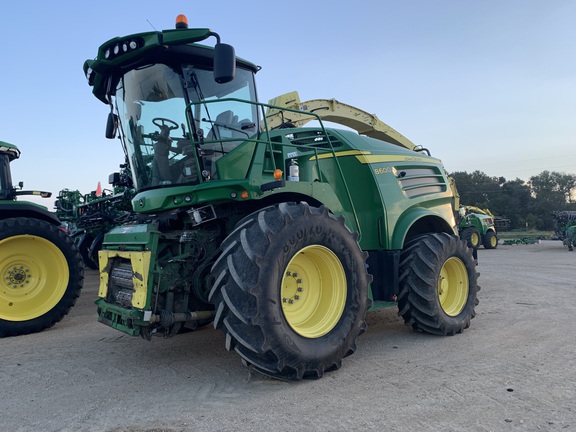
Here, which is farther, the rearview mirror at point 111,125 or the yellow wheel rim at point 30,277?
the yellow wheel rim at point 30,277

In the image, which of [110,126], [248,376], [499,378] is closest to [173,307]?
[248,376]

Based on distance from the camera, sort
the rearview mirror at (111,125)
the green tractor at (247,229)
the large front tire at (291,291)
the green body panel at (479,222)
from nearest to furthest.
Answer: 1. the large front tire at (291,291)
2. the green tractor at (247,229)
3. the rearview mirror at (111,125)
4. the green body panel at (479,222)

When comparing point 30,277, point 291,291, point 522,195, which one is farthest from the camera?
point 522,195

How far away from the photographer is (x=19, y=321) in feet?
A: 18.2

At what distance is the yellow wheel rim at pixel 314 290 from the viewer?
3707mm

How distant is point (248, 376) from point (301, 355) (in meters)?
0.54

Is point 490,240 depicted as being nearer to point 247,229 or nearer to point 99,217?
point 99,217

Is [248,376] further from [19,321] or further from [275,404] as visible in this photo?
[19,321]

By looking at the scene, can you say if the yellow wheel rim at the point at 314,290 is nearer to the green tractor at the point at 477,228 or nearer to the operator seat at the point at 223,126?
the operator seat at the point at 223,126

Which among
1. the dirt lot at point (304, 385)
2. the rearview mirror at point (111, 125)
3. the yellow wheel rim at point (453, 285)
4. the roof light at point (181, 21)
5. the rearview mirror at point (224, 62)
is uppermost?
the roof light at point (181, 21)

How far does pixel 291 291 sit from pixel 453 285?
2377 millimetres

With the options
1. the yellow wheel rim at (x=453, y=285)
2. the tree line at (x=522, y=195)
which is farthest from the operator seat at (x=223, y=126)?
the tree line at (x=522, y=195)

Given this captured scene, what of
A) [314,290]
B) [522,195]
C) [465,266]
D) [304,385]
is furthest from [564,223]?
[522,195]

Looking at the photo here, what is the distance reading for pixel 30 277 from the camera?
5879mm
